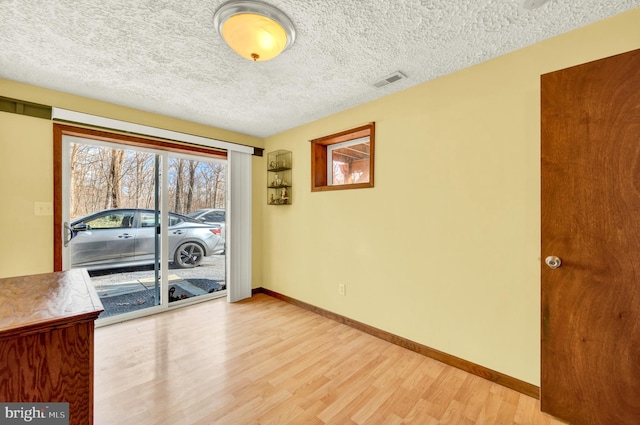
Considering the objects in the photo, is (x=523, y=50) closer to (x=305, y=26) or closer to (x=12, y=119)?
(x=305, y=26)

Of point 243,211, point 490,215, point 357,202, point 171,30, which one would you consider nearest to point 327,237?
point 357,202

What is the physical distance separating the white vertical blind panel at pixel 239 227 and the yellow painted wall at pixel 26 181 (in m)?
1.63

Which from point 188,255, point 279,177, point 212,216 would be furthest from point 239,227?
point 279,177

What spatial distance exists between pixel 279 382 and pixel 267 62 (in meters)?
2.33

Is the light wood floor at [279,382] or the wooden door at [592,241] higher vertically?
the wooden door at [592,241]

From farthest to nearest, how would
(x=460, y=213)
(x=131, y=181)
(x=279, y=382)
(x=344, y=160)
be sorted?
1. (x=344, y=160)
2. (x=131, y=181)
3. (x=460, y=213)
4. (x=279, y=382)

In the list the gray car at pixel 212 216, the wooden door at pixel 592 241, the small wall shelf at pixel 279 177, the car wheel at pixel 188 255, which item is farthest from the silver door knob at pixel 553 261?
the car wheel at pixel 188 255

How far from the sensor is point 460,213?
2037 millimetres

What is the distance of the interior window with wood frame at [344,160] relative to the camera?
274 cm

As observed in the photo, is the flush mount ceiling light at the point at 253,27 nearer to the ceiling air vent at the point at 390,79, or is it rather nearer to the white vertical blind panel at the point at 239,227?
the ceiling air vent at the point at 390,79

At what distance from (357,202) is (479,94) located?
137 cm

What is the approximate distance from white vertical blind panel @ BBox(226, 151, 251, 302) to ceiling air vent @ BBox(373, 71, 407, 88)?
2.13 metres

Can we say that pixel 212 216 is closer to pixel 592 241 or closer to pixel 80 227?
pixel 80 227

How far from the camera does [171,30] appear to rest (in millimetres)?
1577
